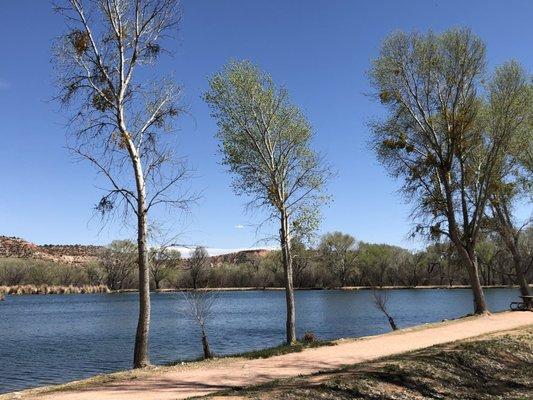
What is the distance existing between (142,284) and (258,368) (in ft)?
14.0

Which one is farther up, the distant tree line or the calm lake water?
the distant tree line

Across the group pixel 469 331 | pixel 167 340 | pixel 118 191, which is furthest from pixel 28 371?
pixel 469 331

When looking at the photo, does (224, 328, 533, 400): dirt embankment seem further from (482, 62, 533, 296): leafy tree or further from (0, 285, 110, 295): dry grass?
(0, 285, 110, 295): dry grass

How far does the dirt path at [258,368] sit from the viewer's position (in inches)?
459

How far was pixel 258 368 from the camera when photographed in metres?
14.9

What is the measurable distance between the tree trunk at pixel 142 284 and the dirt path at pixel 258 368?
36.5 inches

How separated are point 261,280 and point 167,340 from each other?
119878 mm

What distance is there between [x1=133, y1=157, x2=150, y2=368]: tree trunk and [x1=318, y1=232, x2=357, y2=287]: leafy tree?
4211 inches

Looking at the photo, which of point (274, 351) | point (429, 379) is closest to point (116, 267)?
point (274, 351)

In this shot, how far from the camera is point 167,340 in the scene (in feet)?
119

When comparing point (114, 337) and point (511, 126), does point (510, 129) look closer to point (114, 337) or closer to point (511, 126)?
point (511, 126)

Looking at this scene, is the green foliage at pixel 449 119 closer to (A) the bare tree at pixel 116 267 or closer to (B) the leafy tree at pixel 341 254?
(B) the leafy tree at pixel 341 254

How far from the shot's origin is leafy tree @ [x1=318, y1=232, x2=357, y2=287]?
124 m

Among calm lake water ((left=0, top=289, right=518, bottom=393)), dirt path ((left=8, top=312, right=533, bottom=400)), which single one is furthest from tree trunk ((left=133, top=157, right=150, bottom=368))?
calm lake water ((left=0, top=289, right=518, bottom=393))
